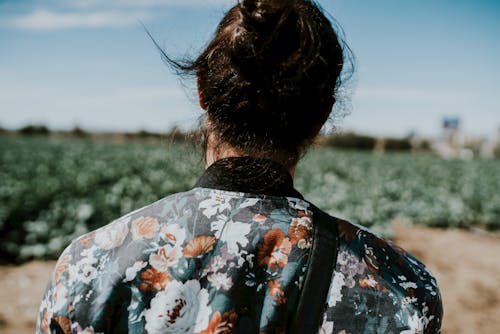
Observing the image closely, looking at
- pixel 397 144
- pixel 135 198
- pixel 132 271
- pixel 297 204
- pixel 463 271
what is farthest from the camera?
pixel 397 144

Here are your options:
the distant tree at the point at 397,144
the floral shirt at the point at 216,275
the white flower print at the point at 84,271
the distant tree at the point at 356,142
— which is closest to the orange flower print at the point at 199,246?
the floral shirt at the point at 216,275

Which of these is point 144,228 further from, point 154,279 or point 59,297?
point 59,297

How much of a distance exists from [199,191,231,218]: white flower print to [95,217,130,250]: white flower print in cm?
19

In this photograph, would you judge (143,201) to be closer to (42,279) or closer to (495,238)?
(42,279)

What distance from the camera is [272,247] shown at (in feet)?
3.43

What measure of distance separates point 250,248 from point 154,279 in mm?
A: 228

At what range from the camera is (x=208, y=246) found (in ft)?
3.37

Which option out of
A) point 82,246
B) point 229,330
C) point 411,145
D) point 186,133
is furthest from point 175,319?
point 411,145

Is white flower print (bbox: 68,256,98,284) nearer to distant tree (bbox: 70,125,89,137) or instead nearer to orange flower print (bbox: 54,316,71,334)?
orange flower print (bbox: 54,316,71,334)

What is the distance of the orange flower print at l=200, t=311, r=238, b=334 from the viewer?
3.29 feet

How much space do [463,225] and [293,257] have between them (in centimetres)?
1072

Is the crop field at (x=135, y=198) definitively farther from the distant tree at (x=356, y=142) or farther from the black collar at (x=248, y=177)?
the distant tree at (x=356, y=142)

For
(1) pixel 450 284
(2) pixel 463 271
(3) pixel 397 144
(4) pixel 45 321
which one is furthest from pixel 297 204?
(3) pixel 397 144

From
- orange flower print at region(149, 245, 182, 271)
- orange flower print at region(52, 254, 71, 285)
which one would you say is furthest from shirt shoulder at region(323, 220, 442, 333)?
orange flower print at region(52, 254, 71, 285)
